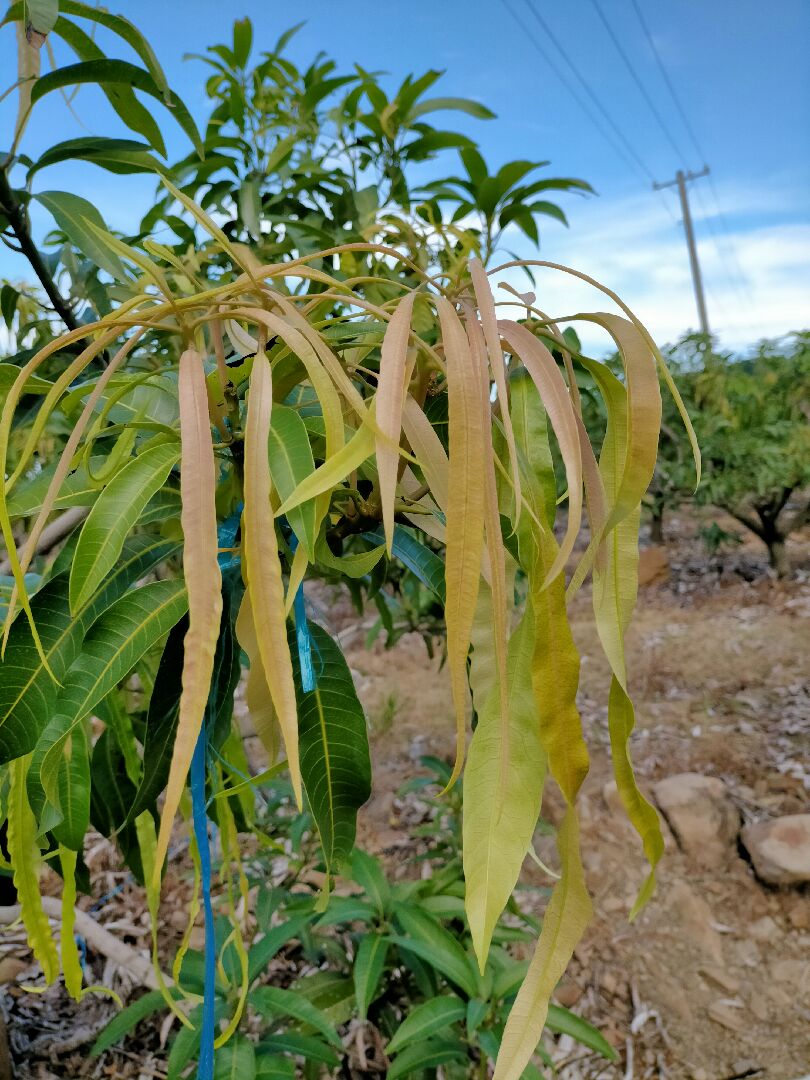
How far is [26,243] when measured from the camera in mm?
771

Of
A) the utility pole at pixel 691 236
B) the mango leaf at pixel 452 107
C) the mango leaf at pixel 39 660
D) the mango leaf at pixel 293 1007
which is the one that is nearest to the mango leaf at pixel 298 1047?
the mango leaf at pixel 293 1007

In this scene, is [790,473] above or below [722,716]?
above

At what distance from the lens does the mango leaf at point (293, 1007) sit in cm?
90

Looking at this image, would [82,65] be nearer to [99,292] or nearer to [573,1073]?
[99,292]

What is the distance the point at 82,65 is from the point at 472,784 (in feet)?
2.28

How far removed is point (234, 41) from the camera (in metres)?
1.51

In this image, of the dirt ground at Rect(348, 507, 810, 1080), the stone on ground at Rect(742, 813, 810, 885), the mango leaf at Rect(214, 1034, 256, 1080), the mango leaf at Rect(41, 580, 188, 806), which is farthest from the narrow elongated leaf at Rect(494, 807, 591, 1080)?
the stone on ground at Rect(742, 813, 810, 885)

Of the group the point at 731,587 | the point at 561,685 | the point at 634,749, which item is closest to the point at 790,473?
the point at 731,587

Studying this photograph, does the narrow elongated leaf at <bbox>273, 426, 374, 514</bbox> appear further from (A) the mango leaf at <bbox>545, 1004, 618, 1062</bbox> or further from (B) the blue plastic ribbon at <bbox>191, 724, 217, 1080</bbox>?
(A) the mango leaf at <bbox>545, 1004, 618, 1062</bbox>

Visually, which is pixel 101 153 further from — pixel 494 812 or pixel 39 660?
pixel 494 812

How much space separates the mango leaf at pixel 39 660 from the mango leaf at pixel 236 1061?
582mm

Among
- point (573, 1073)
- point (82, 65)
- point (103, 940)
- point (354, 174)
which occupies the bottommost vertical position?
point (573, 1073)

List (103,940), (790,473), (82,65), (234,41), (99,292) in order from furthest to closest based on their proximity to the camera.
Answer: (790,473), (234,41), (103,940), (99,292), (82,65)

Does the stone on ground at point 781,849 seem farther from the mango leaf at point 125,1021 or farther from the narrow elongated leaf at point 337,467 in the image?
the narrow elongated leaf at point 337,467
